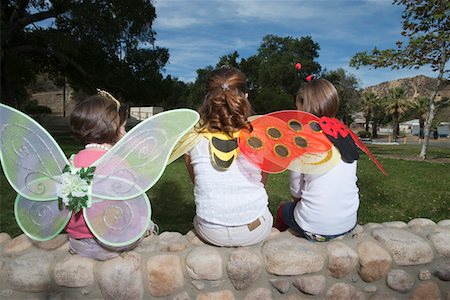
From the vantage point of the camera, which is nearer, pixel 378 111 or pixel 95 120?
pixel 95 120

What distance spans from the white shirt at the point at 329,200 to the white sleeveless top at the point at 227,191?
0.99ft

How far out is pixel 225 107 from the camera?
213 cm

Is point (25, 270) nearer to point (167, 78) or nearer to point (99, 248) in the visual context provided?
point (99, 248)

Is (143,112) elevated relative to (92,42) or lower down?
lower down

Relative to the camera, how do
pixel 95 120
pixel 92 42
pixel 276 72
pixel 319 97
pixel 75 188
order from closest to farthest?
pixel 75 188, pixel 95 120, pixel 319 97, pixel 92 42, pixel 276 72

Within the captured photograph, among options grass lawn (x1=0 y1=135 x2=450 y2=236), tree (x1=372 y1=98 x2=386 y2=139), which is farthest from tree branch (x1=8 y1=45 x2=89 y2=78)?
tree (x1=372 y1=98 x2=386 y2=139)

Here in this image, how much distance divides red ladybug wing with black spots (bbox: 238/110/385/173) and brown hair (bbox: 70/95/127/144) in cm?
74

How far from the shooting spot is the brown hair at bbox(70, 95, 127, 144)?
2055mm

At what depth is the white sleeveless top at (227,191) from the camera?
6.75 ft

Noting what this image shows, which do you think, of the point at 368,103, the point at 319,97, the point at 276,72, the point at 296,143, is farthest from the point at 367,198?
the point at 368,103

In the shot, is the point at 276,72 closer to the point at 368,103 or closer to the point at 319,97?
the point at 368,103

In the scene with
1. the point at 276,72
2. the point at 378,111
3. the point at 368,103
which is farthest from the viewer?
the point at 378,111

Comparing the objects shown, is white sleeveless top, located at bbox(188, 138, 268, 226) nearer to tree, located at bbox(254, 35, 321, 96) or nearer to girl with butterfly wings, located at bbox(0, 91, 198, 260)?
girl with butterfly wings, located at bbox(0, 91, 198, 260)

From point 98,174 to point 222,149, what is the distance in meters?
0.68
